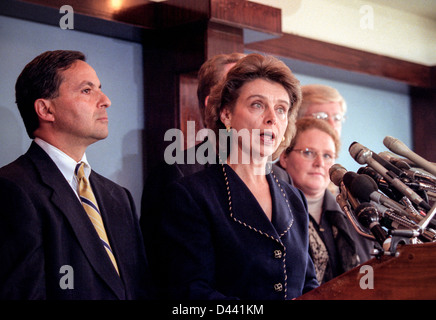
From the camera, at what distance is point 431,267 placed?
1.44 metres

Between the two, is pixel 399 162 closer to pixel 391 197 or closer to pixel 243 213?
pixel 391 197

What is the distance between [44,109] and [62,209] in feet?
1.41

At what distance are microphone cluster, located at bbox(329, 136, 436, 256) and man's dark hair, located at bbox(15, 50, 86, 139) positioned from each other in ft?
3.53

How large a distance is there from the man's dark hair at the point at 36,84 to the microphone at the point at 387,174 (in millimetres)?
1114

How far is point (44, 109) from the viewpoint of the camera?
2.24m

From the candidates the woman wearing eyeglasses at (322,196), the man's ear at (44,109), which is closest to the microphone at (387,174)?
the man's ear at (44,109)

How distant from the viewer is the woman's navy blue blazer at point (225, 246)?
1.94 metres

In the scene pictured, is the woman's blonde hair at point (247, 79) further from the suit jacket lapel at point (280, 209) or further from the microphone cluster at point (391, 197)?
the microphone cluster at point (391, 197)

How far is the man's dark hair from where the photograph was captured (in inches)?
88.3

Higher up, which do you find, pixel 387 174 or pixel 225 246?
pixel 387 174

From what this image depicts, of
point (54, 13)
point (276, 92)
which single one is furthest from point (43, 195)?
point (54, 13)

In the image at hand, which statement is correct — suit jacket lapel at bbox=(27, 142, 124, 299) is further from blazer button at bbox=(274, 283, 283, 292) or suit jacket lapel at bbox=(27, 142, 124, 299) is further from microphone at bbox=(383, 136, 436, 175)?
microphone at bbox=(383, 136, 436, 175)

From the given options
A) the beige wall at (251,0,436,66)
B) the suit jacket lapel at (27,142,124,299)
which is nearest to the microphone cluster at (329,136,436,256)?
the suit jacket lapel at (27,142,124,299)

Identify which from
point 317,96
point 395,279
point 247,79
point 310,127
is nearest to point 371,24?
point 317,96
